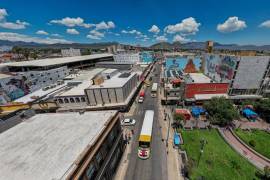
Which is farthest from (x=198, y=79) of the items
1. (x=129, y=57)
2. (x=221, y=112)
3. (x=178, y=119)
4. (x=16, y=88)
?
(x=129, y=57)

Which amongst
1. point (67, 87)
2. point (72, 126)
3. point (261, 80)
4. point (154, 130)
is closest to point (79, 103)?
point (67, 87)

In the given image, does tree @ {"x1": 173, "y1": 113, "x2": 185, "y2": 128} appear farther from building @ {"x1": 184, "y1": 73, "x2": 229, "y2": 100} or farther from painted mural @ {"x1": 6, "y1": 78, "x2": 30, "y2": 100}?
painted mural @ {"x1": 6, "y1": 78, "x2": 30, "y2": 100}

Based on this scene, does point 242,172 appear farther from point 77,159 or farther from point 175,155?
point 77,159

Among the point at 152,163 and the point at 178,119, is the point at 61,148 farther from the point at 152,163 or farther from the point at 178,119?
the point at 178,119

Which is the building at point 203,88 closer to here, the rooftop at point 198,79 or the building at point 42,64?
the rooftop at point 198,79

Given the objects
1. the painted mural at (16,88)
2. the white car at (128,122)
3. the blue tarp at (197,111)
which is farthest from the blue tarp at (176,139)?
the painted mural at (16,88)

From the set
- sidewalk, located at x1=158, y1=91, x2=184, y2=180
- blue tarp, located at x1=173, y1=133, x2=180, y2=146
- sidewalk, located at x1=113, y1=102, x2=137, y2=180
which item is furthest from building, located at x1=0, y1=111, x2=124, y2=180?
blue tarp, located at x1=173, y1=133, x2=180, y2=146
